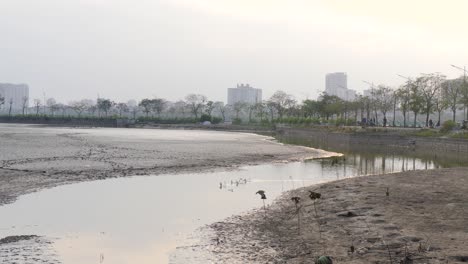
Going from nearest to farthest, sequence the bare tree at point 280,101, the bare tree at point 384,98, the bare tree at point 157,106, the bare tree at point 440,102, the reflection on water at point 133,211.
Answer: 1. the reflection on water at point 133,211
2. the bare tree at point 440,102
3. the bare tree at point 384,98
4. the bare tree at point 280,101
5. the bare tree at point 157,106

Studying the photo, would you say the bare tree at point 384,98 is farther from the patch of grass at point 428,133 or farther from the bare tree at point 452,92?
the patch of grass at point 428,133

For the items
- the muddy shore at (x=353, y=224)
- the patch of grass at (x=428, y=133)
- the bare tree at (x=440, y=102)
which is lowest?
the muddy shore at (x=353, y=224)

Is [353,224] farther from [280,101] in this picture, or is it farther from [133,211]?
[280,101]

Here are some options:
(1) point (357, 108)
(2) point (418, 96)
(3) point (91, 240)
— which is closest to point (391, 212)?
(3) point (91, 240)

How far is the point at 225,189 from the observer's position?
22.0 meters

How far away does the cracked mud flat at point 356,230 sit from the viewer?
1033cm

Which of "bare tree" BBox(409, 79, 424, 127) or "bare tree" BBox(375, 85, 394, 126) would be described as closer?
"bare tree" BBox(409, 79, 424, 127)

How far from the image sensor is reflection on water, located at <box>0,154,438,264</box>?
12.0 metres

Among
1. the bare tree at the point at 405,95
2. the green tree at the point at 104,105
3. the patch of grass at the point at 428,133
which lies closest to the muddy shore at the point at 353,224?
the patch of grass at the point at 428,133

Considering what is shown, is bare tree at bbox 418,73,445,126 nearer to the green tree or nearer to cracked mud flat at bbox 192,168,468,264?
cracked mud flat at bbox 192,168,468,264

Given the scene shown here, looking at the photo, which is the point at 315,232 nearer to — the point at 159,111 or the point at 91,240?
the point at 91,240

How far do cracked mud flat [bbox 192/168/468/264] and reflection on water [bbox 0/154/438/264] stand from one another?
1164 mm

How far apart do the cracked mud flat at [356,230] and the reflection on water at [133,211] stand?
3.82 feet

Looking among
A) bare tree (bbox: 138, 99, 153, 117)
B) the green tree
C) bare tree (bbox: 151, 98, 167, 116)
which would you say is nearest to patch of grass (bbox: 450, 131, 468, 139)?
bare tree (bbox: 151, 98, 167, 116)
